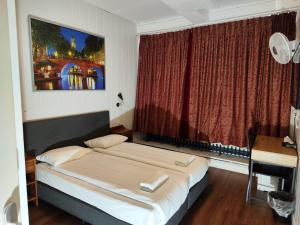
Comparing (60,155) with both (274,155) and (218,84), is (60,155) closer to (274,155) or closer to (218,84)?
(274,155)

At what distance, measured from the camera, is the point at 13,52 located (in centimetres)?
68

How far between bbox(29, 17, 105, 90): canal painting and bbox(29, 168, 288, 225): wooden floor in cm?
160

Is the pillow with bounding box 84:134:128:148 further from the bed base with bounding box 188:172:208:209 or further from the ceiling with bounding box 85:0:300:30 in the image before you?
the ceiling with bounding box 85:0:300:30

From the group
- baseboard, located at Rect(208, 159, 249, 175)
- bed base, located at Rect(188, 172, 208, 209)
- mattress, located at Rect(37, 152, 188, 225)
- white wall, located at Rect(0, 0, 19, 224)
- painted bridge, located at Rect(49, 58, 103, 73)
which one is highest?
painted bridge, located at Rect(49, 58, 103, 73)

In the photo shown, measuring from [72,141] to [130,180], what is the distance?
149cm

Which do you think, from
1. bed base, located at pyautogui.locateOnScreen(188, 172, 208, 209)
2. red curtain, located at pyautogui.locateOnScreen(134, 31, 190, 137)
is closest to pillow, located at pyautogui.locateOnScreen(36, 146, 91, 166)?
bed base, located at pyautogui.locateOnScreen(188, 172, 208, 209)

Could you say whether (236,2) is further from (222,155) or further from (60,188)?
(60,188)

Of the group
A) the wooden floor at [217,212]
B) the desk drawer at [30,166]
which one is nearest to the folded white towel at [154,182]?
the wooden floor at [217,212]

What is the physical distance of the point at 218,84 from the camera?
12.0ft

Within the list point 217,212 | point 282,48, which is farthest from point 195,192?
point 282,48

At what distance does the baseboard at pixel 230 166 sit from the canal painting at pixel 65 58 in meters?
2.47

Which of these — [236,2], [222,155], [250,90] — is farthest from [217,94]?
[236,2]

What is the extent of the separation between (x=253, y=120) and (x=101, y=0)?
3.12 m

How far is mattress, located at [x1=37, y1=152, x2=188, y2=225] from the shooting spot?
1.78 meters
